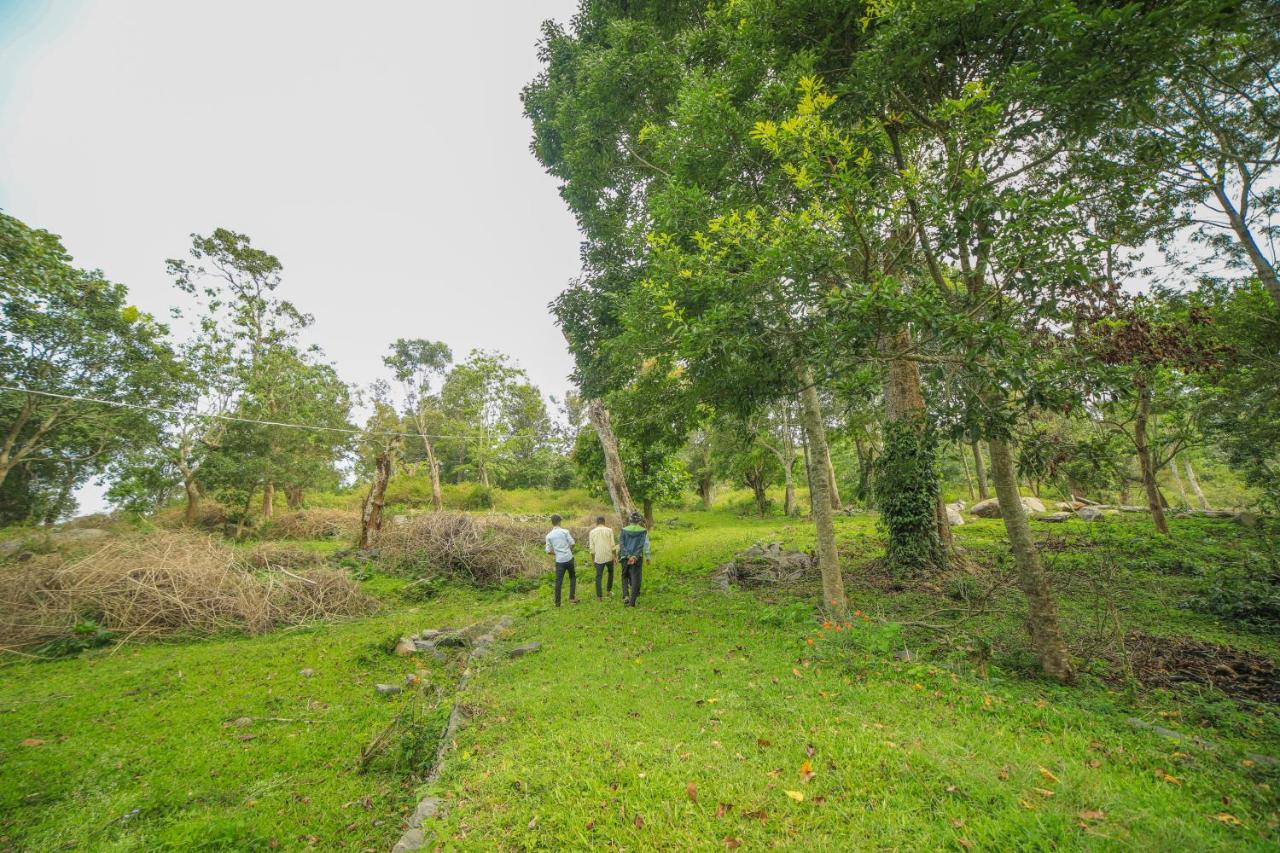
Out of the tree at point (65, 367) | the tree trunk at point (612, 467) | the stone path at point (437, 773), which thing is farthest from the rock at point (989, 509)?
the tree at point (65, 367)

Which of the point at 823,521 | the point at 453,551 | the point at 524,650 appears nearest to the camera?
the point at 524,650

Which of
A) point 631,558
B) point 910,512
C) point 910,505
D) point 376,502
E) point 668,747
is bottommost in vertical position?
point 668,747

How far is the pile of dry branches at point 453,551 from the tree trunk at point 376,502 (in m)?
0.43

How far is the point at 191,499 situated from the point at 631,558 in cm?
2123

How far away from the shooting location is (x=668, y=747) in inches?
147

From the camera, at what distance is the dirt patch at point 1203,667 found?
4.61 meters

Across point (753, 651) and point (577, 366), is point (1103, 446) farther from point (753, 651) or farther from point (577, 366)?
point (577, 366)

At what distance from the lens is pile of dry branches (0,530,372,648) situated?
7566 millimetres

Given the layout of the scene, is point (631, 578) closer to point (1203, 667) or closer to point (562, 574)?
point (562, 574)

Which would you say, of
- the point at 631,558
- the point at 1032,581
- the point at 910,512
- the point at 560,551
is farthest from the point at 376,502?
the point at 1032,581

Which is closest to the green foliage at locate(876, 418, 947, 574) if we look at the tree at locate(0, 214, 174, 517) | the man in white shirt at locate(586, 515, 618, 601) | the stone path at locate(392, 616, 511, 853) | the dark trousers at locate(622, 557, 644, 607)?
the dark trousers at locate(622, 557, 644, 607)

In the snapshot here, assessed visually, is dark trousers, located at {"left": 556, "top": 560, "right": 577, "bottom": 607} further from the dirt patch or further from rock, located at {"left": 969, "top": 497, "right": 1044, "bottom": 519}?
rock, located at {"left": 969, "top": 497, "right": 1044, "bottom": 519}

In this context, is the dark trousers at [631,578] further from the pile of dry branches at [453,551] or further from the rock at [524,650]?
the pile of dry branches at [453,551]

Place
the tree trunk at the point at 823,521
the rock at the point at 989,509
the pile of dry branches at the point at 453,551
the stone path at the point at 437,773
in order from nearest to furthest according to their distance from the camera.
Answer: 1. the stone path at the point at 437,773
2. the tree trunk at the point at 823,521
3. the pile of dry branches at the point at 453,551
4. the rock at the point at 989,509
